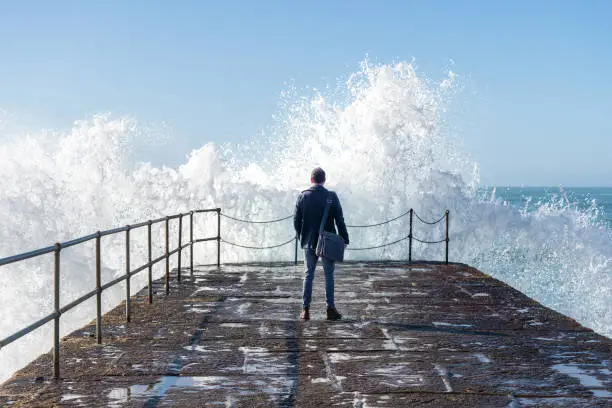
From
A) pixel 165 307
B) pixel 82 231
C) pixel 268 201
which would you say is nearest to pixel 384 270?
pixel 165 307

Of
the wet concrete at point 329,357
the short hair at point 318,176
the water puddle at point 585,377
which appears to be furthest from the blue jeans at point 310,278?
the water puddle at point 585,377

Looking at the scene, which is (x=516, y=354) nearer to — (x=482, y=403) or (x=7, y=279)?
(x=482, y=403)

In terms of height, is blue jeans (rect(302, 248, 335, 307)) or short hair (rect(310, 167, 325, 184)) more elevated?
short hair (rect(310, 167, 325, 184))

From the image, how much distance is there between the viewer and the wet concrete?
472 centimetres

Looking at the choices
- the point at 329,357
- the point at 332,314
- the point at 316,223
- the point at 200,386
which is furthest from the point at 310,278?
the point at 200,386

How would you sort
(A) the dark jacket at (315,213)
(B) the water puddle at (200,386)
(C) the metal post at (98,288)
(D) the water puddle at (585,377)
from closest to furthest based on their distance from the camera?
1. (B) the water puddle at (200,386)
2. (D) the water puddle at (585,377)
3. (C) the metal post at (98,288)
4. (A) the dark jacket at (315,213)

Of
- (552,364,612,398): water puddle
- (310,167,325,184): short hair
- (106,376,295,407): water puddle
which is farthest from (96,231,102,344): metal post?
(552,364,612,398): water puddle

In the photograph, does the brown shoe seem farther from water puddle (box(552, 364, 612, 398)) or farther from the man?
water puddle (box(552, 364, 612, 398))

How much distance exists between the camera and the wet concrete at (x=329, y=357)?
4.72m

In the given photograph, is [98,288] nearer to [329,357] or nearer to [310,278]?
[329,357]

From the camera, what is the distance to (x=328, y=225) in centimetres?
786

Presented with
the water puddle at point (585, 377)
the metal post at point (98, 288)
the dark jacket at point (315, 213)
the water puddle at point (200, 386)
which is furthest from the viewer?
the dark jacket at point (315, 213)

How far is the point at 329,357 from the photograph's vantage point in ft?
19.3

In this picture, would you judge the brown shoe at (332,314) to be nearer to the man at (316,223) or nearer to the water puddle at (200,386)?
the man at (316,223)
